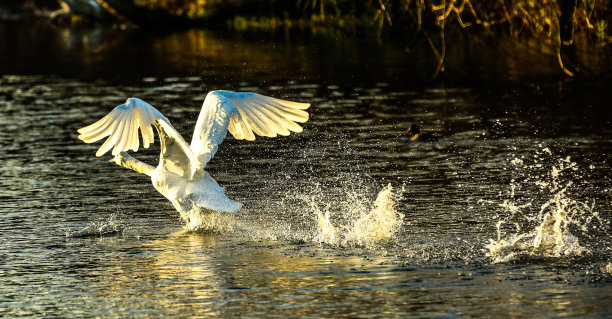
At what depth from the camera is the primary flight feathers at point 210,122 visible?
420 inches

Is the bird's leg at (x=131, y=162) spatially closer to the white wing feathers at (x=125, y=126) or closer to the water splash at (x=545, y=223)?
the white wing feathers at (x=125, y=126)

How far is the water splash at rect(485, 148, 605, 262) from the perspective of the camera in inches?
375

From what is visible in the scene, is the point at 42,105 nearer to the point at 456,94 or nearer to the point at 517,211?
the point at 456,94

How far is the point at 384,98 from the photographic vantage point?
19.7 metres

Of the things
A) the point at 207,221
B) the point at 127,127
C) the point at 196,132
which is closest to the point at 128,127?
the point at 127,127

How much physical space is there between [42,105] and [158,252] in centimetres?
1105

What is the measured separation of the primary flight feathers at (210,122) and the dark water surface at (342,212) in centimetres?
87

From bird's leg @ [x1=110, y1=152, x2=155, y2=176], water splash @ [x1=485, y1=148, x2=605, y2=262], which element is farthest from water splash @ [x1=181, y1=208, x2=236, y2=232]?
water splash @ [x1=485, y1=148, x2=605, y2=262]

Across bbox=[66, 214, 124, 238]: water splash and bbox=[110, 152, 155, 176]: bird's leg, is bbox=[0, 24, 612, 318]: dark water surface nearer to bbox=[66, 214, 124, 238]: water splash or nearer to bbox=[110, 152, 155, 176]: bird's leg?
bbox=[66, 214, 124, 238]: water splash

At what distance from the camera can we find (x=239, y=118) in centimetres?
1126

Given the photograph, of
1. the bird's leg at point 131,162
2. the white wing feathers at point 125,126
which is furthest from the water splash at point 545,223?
the bird's leg at point 131,162

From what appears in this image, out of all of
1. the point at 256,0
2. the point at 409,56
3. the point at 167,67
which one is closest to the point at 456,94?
the point at 409,56

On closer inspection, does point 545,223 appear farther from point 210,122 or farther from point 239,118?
point 210,122

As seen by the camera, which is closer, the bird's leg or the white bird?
the white bird
